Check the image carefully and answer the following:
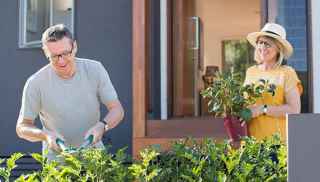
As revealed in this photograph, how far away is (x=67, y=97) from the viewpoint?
320 cm

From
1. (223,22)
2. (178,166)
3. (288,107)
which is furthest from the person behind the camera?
(223,22)

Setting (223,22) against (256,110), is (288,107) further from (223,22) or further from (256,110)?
(223,22)

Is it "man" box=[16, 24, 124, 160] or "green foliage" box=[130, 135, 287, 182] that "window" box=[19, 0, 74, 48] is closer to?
"man" box=[16, 24, 124, 160]

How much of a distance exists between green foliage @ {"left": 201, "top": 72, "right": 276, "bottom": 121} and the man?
0.56m

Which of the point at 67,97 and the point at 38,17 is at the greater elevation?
the point at 38,17

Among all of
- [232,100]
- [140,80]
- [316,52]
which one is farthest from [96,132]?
[316,52]

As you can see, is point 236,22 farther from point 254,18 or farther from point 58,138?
point 58,138

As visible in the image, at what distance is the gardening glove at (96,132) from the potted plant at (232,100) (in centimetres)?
61

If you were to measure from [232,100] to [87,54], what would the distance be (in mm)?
3622

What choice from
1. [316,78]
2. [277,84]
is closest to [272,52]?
[277,84]

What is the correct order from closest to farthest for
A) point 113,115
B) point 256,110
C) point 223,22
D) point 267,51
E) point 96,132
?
point 96,132 → point 113,115 → point 256,110 → point 267,51 → point 223,22

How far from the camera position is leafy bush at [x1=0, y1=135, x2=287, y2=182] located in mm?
2342

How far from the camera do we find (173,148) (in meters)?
2.58

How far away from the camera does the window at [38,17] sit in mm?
6648
